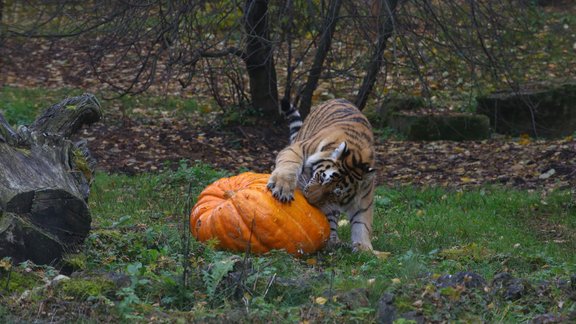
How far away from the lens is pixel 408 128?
14.3m

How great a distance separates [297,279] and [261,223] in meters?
1.48

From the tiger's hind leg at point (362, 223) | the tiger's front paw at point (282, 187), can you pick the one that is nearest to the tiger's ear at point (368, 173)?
the tiger's hind leg at point (362, 223)

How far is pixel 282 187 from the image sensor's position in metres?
7.16

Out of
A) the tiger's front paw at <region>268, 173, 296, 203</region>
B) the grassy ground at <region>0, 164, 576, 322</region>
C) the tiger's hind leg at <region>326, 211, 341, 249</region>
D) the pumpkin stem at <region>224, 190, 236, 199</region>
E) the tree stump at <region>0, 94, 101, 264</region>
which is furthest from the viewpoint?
the tiger's hind leg at <region>326, 211, 341, 249</region>

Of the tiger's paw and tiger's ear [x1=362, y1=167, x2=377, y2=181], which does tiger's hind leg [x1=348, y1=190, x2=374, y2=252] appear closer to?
the tiger's paw

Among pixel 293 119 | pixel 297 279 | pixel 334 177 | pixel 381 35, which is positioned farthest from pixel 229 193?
pixel 381 35

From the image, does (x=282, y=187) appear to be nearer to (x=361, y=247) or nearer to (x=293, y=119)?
(x=361, y=247)

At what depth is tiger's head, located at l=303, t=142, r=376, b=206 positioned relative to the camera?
289 inches

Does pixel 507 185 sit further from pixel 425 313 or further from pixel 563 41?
pixel 563 41

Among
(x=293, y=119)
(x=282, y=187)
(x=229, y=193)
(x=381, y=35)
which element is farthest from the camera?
(x=293, y=119)

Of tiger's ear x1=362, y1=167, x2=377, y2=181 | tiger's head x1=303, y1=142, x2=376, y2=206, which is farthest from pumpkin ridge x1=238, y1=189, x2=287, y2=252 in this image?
tiger's ear x1=362, y1=167, x2=377, y2=181

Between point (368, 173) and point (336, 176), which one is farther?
point (368, 173)

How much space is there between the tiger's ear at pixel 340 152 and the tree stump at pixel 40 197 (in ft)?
6.37

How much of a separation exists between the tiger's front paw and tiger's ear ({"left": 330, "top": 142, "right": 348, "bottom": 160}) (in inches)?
15.7
